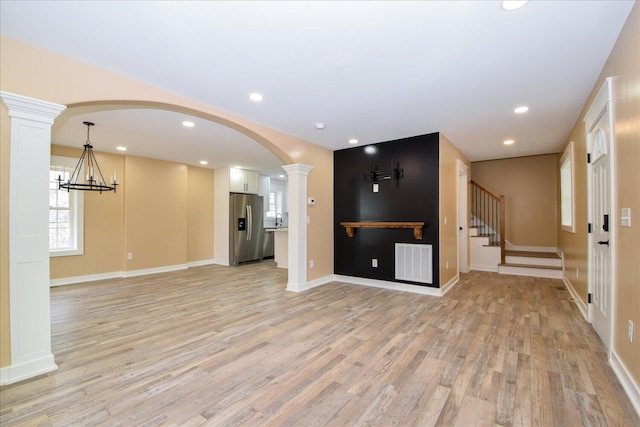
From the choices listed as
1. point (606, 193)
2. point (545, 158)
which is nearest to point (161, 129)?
→ point (606, 193)

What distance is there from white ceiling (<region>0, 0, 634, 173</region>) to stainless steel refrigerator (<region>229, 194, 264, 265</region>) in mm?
3721

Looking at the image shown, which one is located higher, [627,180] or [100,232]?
[627,180]

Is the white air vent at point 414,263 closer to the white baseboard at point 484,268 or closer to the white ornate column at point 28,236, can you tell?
the white baseboard at point 484,268

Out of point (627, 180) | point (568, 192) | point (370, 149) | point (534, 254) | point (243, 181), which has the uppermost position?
point (370, 149)

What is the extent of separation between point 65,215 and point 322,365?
569 cm

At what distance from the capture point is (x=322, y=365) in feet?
7.64

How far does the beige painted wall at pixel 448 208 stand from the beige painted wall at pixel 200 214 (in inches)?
226

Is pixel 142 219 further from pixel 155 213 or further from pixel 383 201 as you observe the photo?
pixel 383 201

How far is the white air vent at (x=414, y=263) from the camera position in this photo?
14.7ft

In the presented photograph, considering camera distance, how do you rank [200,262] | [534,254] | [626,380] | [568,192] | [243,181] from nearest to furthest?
[626,380]
[568,192]
[534,254]
[200,262]
[243,181]

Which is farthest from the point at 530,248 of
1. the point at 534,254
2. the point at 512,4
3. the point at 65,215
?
the point at 65,215

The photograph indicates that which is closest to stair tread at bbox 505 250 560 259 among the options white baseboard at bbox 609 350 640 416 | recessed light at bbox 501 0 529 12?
white baseboard at bbox 609 350 640 416

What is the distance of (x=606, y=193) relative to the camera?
2533 millimetres

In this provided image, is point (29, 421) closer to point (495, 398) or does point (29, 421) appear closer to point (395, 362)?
point (395, 362)
